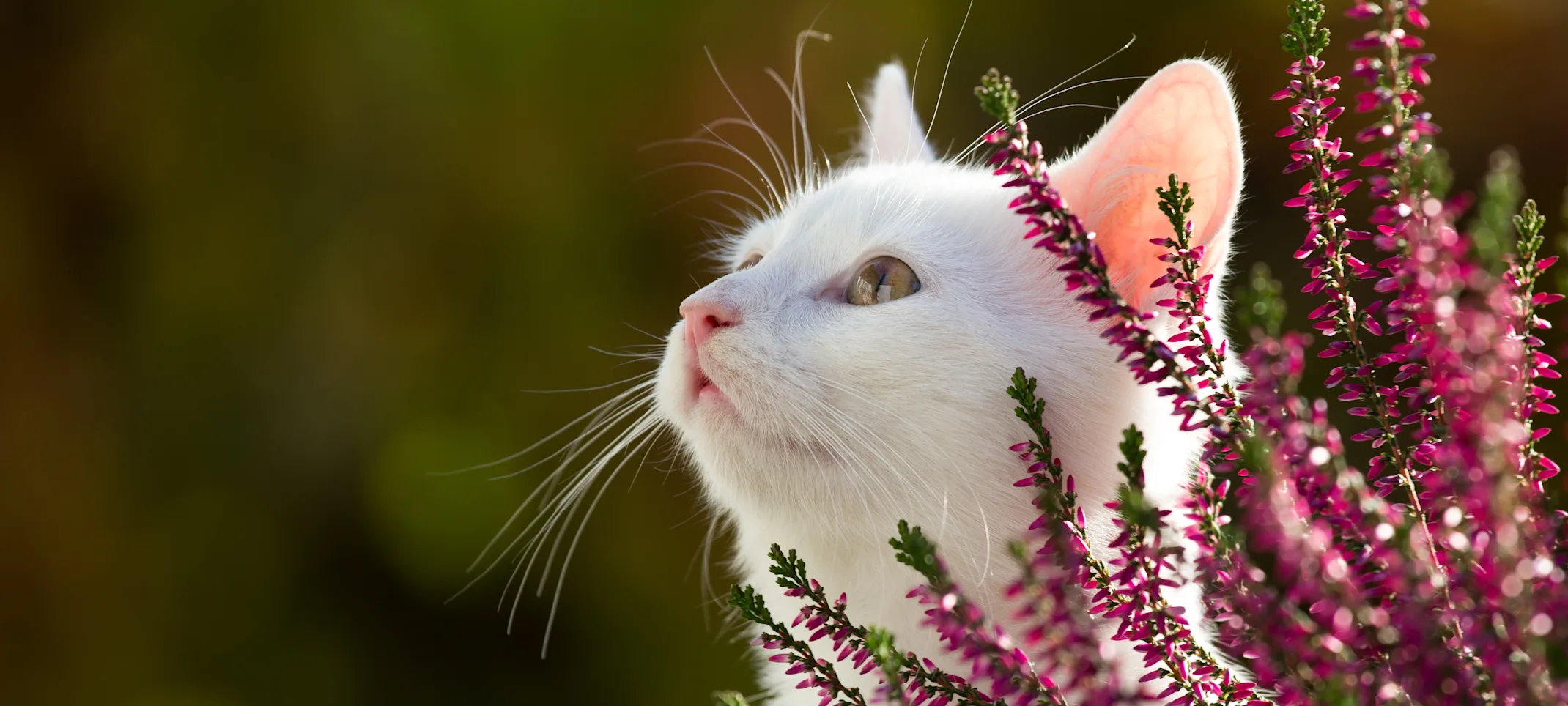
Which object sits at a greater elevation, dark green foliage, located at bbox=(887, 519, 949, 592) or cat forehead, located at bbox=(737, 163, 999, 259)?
cat forehead, located at bbox=(737, 163, 999, 259)

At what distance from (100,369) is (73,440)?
113 millimetres

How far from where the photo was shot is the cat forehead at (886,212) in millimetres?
861

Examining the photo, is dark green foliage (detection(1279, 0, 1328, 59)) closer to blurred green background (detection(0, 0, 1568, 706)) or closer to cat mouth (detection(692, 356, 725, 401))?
cat mouth (detection(692, 356, 725, 401))

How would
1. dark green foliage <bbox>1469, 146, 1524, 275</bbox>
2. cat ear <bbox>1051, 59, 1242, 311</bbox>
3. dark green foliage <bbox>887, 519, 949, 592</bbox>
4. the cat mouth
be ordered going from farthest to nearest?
the cat mouth → cat ear <bbox>1051, 59, 1242, 311</bbox> → dark green foliage <bbox>887, 519, 949, 592</bbox> → dark green foliage <bbox>1469, 146, 1524, 275</bbox>

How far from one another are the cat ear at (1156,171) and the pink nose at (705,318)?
0.26 m

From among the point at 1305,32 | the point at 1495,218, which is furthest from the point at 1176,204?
the point at 1495,218

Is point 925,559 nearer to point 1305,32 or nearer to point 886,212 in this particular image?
A: point 1305,32

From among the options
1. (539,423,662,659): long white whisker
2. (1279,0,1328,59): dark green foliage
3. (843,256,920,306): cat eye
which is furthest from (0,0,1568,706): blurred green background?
(1279,0,1328,59): dark green foliage

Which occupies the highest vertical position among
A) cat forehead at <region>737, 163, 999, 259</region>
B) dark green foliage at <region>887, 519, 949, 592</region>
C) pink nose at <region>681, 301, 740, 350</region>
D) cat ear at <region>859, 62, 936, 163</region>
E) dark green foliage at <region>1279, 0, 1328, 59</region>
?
cat ear at <region>859, 62, 936, 163</region>

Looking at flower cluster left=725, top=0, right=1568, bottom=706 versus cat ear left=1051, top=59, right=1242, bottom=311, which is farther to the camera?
cat ear left=1051, top=59, right=1242, bottom=311

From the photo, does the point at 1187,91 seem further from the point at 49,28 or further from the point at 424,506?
the point at 49,28

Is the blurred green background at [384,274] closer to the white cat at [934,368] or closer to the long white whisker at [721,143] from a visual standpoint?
the long white whisker at [721,143]

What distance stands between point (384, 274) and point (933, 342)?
1274mm

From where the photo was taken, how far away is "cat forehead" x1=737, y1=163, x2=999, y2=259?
0.86m
